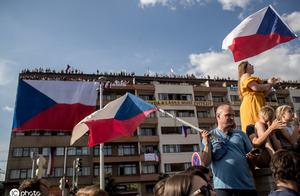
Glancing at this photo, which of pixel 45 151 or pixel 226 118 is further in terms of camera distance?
pixel 45 151

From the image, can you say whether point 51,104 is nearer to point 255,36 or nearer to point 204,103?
point 255,36

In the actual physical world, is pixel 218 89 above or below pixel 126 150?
above

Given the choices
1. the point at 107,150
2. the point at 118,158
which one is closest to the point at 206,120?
the point at 118,158

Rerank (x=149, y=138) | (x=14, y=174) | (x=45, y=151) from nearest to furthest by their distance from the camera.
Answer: (x=14, y=174) < (x=45, y=151) < (x=149, y=138)

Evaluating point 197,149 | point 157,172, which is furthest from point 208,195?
point 197,149

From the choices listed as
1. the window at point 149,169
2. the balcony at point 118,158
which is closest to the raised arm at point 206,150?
the balcony at point 118,158

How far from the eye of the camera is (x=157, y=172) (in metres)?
42.7

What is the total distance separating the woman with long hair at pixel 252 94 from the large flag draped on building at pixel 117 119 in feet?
8.41

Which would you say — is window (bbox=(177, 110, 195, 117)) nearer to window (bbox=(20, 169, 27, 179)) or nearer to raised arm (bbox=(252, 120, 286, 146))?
window (bbox=(20, 169, 27, 179))

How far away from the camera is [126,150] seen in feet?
142

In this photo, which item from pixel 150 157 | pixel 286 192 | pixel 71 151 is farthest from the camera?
pixel 150 157

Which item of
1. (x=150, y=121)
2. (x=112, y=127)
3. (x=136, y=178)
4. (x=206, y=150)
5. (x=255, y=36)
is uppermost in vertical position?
(x=150, y=121)

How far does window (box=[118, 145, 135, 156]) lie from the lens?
42781 mm

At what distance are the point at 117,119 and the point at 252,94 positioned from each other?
360 cm
